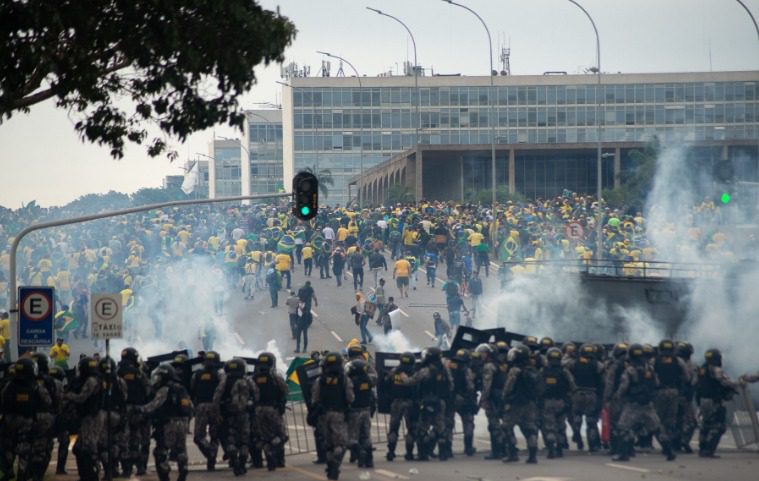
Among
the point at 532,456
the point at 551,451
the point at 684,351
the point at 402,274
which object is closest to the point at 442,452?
the point at 532,456

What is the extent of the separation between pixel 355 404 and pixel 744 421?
297 inches

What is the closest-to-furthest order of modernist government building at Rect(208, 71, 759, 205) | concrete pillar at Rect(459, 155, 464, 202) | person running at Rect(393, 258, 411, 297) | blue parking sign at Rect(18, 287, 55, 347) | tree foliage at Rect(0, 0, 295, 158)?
tree foliage at Rect(0, 0, 295, 158), blue parking sign at Rect(18, 287, 55, 347), person running at Rect(393, 258, 411, 297), concrete pillar at Rect(459, 155, 464, 202), modernist government building at Rect(208, 71, 759, 205)

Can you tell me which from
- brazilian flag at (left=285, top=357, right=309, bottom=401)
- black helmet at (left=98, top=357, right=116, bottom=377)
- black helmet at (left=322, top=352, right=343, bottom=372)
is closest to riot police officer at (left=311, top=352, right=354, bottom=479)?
black helmet at (left=322, top=352, right=343, bottom=372)

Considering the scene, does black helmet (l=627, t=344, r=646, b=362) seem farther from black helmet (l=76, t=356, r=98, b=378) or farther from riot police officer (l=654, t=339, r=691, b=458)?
black helmet (l=76, t=356, r=98, b=378)

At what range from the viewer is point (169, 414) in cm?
1811

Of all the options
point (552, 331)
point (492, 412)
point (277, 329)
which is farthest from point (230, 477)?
point (277, 329)

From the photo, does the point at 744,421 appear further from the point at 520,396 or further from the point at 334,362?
the point at 334,362

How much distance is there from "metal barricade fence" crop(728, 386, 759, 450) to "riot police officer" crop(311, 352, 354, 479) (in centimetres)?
660

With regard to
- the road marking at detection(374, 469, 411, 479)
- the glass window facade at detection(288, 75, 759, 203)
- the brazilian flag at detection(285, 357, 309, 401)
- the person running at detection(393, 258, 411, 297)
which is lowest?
the road marking at detection(374, 469, 411, 479)

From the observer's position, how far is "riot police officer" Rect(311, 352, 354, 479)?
18281 mm

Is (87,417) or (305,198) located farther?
(305,198)

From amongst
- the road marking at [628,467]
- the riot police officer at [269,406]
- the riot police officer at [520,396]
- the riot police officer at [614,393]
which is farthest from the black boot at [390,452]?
the riot police officer at [614,393]

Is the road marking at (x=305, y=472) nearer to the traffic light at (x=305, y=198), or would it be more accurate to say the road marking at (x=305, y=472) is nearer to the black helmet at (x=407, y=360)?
the black helmet at (x=407, y=360)

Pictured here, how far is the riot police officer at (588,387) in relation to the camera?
20.7 m
